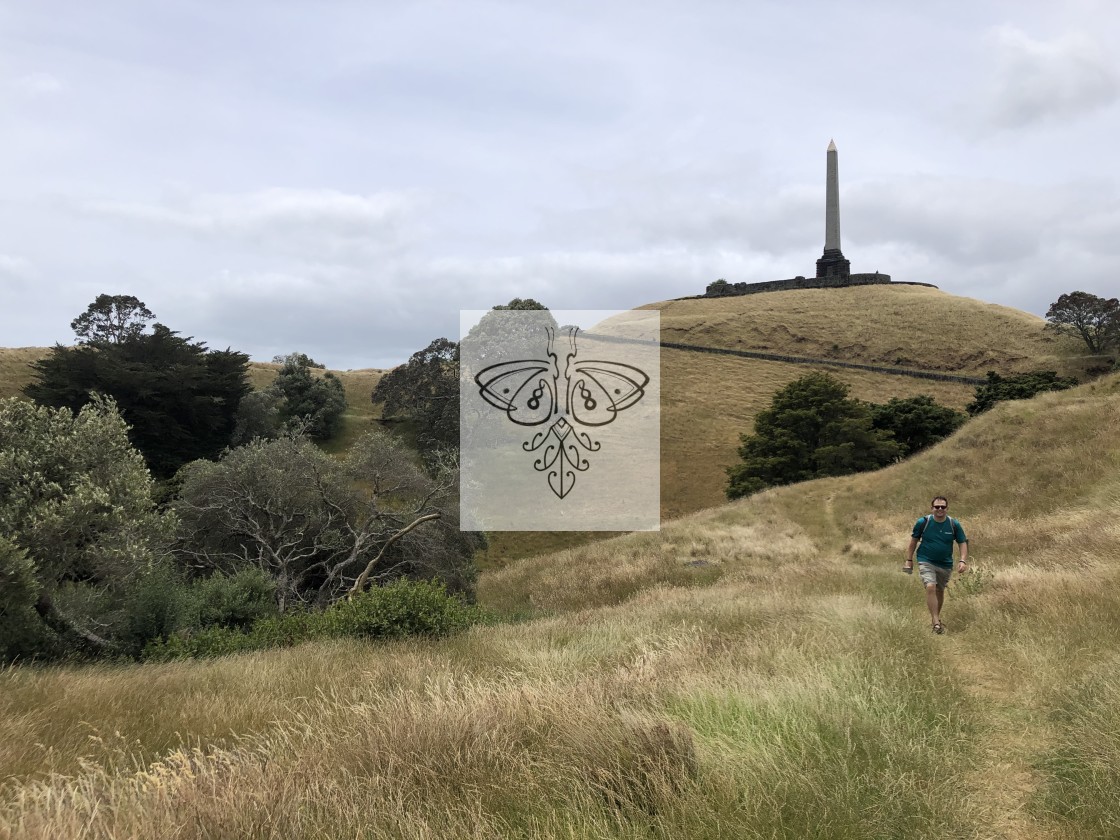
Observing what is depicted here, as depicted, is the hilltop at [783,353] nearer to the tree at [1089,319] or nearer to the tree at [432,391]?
the tree at [1089,319]

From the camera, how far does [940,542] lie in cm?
845

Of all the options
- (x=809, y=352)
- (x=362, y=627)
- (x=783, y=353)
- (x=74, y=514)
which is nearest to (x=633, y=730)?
(x=362, y=627)

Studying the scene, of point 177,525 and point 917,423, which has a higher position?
point 917,423

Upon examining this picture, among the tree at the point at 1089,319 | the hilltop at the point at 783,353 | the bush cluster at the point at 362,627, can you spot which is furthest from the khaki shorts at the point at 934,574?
the tree at the point at 1089,319

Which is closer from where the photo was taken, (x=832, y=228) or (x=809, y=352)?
(x=809, y=352)

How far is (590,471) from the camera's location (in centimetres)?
3678

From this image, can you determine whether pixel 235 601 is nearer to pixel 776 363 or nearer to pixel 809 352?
pixel 776 363

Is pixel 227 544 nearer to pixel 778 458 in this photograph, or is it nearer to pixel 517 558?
pixel 517 558

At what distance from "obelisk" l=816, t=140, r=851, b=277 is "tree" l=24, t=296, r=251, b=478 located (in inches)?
3069

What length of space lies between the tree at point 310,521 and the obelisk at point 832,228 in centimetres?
8330

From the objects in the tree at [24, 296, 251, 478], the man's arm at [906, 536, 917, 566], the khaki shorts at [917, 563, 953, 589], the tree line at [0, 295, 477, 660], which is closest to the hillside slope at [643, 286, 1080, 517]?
the tree line at [0, 295, 477, 660]

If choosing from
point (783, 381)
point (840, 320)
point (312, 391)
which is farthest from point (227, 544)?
point (840, 320)

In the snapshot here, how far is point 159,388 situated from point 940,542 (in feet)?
151

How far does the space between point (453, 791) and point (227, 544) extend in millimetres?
20546
